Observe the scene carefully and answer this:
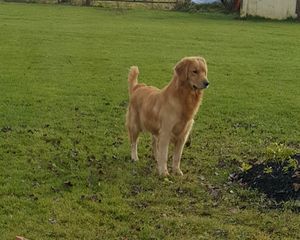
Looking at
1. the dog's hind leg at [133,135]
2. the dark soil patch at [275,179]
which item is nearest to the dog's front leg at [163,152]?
the dog's hind leg at [133,135]

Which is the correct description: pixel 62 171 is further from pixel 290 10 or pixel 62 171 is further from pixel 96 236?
pixel 290 10

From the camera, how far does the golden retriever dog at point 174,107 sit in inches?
300

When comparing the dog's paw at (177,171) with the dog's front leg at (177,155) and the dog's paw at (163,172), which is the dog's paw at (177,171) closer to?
the dog's front leg at (177,155)

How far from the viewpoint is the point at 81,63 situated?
55.7 feet

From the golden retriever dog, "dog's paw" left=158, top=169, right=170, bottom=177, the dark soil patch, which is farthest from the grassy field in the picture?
the golden retriever dog

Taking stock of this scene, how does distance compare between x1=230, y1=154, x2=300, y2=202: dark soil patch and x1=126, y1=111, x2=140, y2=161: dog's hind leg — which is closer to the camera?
x1=230, y1=154, x2=300, y2=202: dark soil patch

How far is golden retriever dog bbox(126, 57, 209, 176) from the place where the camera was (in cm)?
762

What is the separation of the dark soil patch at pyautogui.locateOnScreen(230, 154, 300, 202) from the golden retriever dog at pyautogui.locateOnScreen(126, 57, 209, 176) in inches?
36.6

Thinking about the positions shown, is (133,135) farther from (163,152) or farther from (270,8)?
(270,8)

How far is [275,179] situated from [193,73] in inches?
66.2

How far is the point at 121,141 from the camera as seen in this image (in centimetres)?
952

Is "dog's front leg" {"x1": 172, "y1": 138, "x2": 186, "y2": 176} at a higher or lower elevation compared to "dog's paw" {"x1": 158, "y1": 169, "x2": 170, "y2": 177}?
higher

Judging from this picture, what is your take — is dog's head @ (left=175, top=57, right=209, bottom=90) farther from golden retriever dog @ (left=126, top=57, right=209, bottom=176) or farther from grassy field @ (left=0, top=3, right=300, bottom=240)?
grassy field @ (left=0, top=3, right=300, bottom=240)

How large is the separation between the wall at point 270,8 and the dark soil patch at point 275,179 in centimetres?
2847
